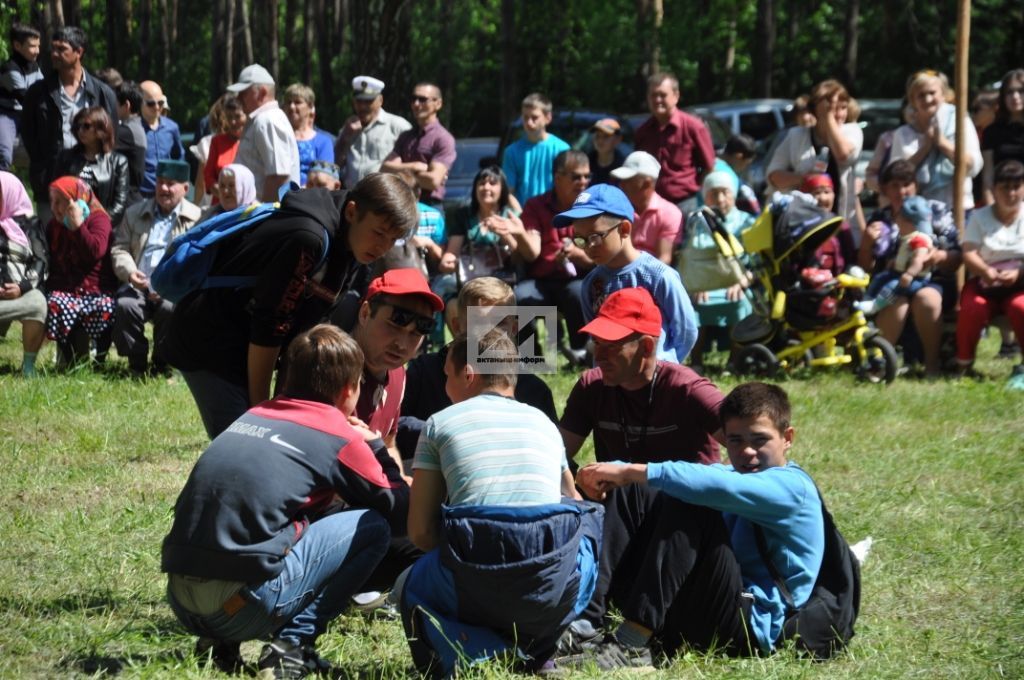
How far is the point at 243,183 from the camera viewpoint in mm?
9367

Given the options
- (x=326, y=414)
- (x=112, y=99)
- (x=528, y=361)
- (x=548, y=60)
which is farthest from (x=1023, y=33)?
(x=326, y=414)

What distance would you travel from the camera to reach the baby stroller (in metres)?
10.0

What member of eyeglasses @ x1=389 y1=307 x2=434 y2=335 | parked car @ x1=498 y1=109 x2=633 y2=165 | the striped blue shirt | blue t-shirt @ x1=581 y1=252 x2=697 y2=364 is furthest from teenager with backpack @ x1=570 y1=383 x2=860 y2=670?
parked car @ x1=498 y1=109 x2=633 y2=165

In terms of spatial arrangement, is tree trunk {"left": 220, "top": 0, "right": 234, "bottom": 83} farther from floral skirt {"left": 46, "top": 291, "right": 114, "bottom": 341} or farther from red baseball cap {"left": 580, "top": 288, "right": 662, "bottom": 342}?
red baseball cap {"left": 580, "top": 288, "right": 662, "bottom": 342}

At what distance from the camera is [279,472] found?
4.24 meters

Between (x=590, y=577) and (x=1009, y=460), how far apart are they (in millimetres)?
4082

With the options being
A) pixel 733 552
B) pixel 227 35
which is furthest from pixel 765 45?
pixel 733 552

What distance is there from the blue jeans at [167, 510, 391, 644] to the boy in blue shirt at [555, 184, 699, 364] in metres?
2.06

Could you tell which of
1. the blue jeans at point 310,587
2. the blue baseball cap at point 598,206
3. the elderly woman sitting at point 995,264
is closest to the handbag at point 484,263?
the elderly woman sitting at point 995,264

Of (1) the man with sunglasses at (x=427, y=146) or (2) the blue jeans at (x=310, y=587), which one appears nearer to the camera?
(2) the blue jeans at (x=310, y=587)

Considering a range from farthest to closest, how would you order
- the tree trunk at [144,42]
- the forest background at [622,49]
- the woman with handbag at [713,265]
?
the tree trunk at [144,42] < the forest background at [622,49] < the woman with handbag at [713,265]

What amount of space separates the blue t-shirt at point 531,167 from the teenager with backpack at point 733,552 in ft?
22.4

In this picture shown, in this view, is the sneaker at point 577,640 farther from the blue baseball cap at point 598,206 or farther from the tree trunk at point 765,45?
the tree trunk at point 765,45

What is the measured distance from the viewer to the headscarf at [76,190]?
33.4 feet
